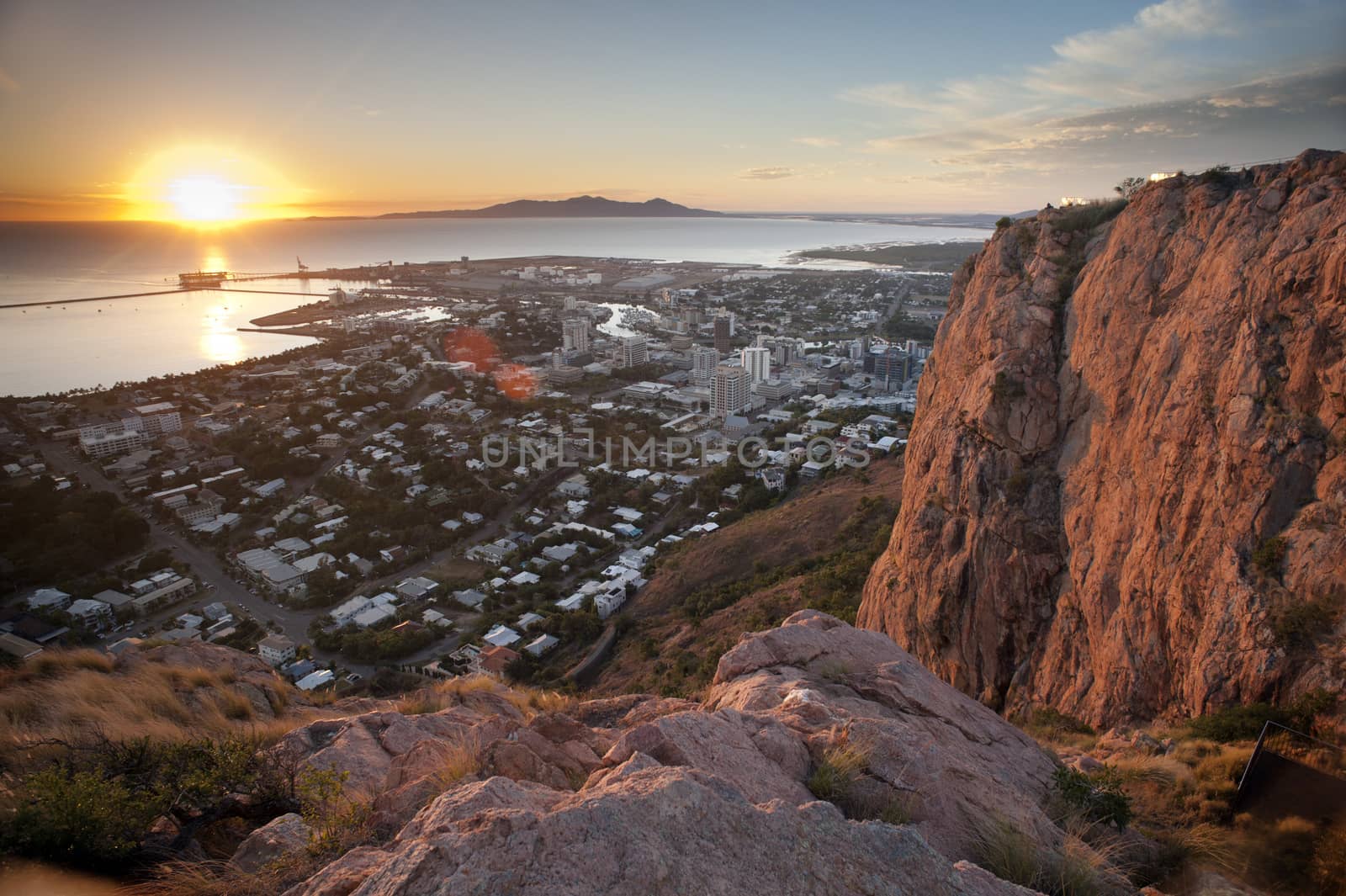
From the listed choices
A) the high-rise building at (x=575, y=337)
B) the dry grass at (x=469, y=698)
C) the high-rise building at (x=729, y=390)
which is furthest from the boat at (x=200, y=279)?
the dry grass at (x=469, y=698)

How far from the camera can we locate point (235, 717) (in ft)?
19.5

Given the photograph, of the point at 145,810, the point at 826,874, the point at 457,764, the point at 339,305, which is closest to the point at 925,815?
the point at 826,874

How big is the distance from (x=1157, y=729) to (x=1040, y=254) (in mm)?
7293

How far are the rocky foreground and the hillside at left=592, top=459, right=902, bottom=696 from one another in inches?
242

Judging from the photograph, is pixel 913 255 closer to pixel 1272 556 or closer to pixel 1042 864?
pixel 1272 556

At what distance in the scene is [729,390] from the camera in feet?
128

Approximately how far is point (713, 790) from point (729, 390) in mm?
37055

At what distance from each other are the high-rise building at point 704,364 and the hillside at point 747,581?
2446 cm

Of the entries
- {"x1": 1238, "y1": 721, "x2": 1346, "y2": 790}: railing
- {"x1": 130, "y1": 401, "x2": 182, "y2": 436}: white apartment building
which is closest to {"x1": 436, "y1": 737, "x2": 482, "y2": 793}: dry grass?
{"x1": 1238, "y1": 721, "x2": 1346, "y2": 790}: railing

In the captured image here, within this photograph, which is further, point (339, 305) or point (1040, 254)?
point (339, 305)

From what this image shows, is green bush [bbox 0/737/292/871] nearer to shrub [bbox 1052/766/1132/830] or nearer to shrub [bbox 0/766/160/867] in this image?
shrub [bbox 0/766/160/867]

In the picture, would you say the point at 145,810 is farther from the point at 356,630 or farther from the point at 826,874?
the point at 356,630

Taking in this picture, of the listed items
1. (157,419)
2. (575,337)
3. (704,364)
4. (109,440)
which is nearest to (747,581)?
(109,440)

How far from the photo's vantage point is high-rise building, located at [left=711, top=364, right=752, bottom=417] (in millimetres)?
38763
